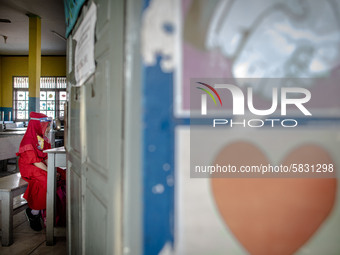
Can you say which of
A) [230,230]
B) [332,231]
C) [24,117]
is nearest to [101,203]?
[230,230]

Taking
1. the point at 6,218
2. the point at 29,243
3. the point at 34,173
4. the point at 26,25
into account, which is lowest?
the point at 29,243

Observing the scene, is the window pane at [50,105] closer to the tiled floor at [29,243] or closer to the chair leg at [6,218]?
the tiled floor at [29,243]

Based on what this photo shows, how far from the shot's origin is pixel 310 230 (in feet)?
3.75

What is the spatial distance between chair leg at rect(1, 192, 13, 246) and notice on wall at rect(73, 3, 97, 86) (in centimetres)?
149

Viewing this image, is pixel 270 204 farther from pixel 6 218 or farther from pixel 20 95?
pixel 20 95

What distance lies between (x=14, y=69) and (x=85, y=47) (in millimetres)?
10678

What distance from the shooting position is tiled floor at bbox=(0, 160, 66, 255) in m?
2.41

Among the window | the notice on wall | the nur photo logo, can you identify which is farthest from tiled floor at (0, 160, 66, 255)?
the window

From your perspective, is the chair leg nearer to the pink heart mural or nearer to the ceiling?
the pink heart mural

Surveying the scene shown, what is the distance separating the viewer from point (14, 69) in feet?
34.5

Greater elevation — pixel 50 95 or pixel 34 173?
pixel 50 95

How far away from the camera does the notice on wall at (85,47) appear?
1.45 meters

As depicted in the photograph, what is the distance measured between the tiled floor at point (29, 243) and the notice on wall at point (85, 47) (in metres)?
1.62

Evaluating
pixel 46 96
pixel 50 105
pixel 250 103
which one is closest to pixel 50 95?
pixel 46 96
